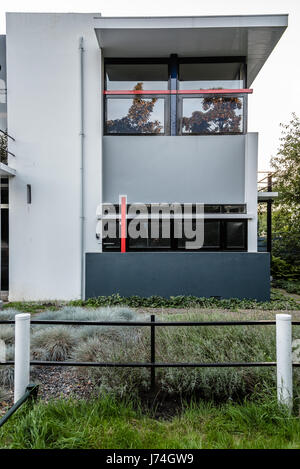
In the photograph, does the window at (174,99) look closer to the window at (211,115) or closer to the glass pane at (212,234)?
the window at (211,115)

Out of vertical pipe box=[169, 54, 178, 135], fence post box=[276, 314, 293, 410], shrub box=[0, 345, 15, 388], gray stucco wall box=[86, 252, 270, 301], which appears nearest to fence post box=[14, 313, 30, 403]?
shrub box=[0, 345, 15, 388]

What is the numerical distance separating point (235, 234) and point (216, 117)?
3213 millimetres

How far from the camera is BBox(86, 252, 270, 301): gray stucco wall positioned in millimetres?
6918

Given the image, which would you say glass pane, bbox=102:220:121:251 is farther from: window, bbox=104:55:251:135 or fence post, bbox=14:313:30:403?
fence post, bbox=14:313:30:403

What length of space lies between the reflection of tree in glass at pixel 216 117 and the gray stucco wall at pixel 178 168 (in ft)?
1.18

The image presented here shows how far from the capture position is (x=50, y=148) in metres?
7.51

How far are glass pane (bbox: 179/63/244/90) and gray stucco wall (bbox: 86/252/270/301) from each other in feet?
15.2

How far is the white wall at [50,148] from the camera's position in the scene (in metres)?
7.43

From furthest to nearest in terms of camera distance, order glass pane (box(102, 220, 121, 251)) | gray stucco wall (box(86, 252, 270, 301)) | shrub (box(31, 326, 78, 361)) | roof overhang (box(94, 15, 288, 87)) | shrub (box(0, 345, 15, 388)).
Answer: glass pane (box(102, 220, 121, 251))
gray stucco wall (box(86, 252, 270, 301))
roof overhang (box(94, 15, 288, 87))
shrub (box(31, 326, 78, 361))
shrub (box(0, 345, 15, 388))

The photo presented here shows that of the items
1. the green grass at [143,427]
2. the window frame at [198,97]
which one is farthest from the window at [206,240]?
the green grass at [143,427]

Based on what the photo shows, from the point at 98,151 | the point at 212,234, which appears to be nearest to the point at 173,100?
the point at 98,151

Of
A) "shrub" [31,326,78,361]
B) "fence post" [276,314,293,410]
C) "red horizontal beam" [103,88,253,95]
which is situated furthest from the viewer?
"red horizontal beam" [103,88,253,95]

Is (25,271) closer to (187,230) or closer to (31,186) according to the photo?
(31,186)

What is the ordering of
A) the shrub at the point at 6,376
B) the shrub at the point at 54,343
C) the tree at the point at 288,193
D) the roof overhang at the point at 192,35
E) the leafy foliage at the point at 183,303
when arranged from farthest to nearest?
the tree at the point at 288,193 < the roof overhang at the point at 192,35 < the leafy foliage at the point at 183,303 < the shrub at the point at 54,343 < the shrub at the point at 6,376
